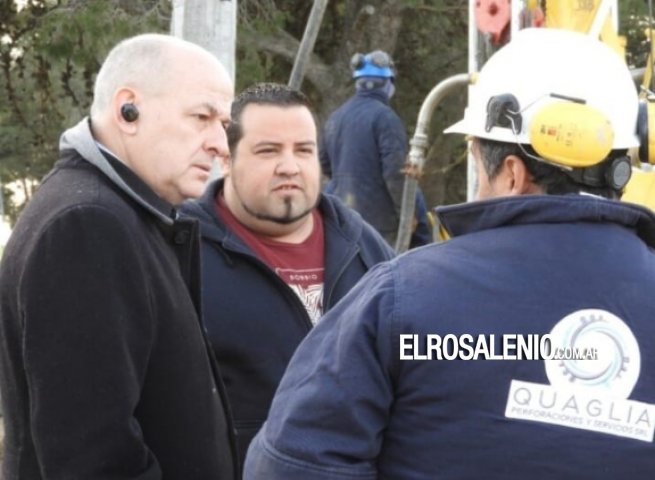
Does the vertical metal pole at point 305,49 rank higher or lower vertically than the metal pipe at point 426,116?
higher

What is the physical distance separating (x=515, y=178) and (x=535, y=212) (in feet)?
0.36

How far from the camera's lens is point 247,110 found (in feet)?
12.0

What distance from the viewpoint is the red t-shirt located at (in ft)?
11.2

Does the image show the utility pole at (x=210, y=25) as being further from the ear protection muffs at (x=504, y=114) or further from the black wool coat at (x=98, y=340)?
the ear protection muffs at (x=504, y=114)

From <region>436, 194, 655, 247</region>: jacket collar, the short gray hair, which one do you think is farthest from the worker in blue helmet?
<region>436, 194, 655, 247</region>: jacket collar

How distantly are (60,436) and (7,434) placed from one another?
23cm

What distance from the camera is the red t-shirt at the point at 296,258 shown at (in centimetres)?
341

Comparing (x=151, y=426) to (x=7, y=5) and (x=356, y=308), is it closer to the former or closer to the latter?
(x=356, y=308)

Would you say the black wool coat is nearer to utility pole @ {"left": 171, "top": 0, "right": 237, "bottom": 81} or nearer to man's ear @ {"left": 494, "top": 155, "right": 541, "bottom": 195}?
man's ear @ {"left": 494, "top": 155, "right": 541, "bottom": 195}

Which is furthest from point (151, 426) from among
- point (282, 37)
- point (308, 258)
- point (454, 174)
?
point (454, 174)

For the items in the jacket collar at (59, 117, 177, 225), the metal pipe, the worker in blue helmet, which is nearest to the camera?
the jacket collar at (59, 117, 177, 225)

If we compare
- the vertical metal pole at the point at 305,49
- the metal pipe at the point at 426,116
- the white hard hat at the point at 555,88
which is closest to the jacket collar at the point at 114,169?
the white hard hat at the point at 555,88

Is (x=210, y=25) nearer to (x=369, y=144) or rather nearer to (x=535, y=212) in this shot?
(x=369, y=144)

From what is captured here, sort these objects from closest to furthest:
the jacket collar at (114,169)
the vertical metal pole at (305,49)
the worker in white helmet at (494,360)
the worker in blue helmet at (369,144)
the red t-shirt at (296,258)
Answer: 1. the worker in white helmet at (494,360)
2. the jacket collar at (114,169)
3. the red t-shirt at (296,258)
4. the vertical metal pole at (305,49)
5. the worker in blue helmet at (369,144)
